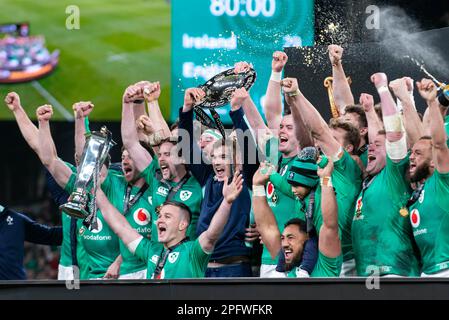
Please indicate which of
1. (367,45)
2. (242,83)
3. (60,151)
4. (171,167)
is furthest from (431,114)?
(60,151)

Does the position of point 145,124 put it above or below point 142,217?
above

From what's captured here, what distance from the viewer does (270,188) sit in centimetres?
681

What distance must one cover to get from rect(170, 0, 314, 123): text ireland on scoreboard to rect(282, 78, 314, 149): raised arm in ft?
0.78

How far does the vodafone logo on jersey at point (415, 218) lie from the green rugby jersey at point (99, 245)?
79.3 inches

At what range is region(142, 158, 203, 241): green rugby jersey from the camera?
7008mm

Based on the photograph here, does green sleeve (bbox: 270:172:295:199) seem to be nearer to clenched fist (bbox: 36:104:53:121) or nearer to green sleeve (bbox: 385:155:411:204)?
green sleeve (bbox: 385:155:411:204)

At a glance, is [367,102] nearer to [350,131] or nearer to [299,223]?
[350,131]

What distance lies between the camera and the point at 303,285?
6.20 metres

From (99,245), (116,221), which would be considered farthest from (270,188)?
(99,245)

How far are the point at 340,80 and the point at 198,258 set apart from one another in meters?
1.40

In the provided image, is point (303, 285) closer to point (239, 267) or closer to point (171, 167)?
point (239, 267)

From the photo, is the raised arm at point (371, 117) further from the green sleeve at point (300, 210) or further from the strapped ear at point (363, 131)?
the green sleeve at point (300, 210)
